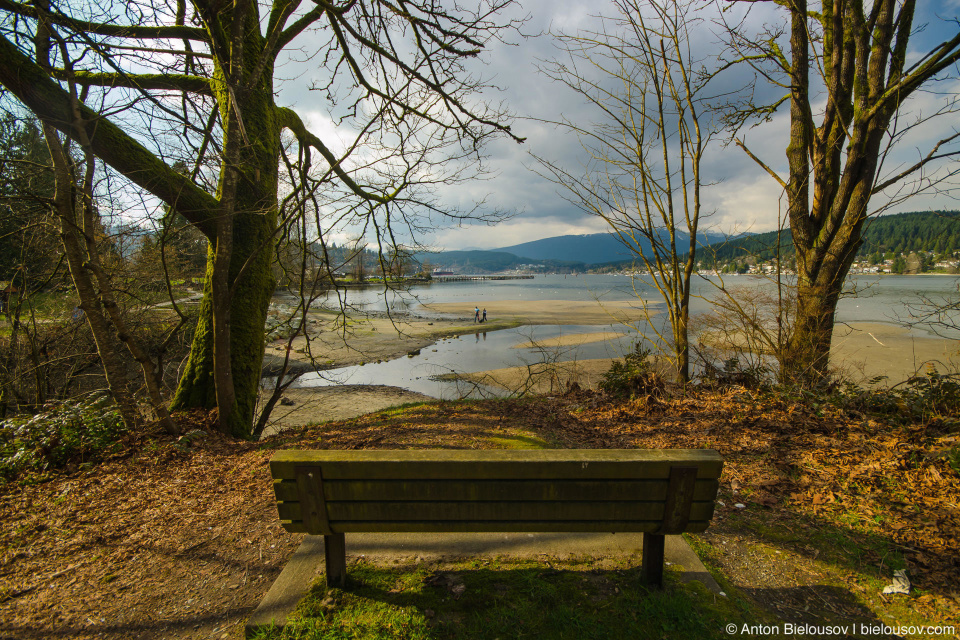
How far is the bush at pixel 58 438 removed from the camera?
417 centimetres

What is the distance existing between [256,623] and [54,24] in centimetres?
530

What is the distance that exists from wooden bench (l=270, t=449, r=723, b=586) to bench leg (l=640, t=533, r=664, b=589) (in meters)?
0.30

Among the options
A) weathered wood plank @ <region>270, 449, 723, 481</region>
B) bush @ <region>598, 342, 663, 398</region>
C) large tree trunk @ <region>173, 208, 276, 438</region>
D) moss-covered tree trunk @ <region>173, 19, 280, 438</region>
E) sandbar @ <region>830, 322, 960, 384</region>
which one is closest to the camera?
weathered wood plank @ <region>270, 449, 723, 481</region>

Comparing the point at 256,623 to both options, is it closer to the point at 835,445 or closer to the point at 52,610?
the point at 52,610

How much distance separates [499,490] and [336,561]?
1102mm

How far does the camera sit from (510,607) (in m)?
2.24

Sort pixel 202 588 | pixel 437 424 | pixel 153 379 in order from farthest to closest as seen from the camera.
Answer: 1. pixel 437 424
2. pixel 153 379
3. pixel 202 588

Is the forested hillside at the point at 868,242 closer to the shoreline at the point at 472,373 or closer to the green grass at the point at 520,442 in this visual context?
the shoreline at the point at 472,373

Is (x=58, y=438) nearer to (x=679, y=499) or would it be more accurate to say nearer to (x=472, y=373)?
(x=679, y=499)

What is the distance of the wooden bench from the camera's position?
6.44 ft

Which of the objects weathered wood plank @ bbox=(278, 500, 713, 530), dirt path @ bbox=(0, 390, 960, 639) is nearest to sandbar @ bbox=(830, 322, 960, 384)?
dirt path @ bbox=(0, 390, 960, 639)

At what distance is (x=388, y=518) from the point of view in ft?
6.73

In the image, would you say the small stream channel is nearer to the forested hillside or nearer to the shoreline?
the shoreline

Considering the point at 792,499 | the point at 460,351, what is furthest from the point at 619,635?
the point at 460,351
